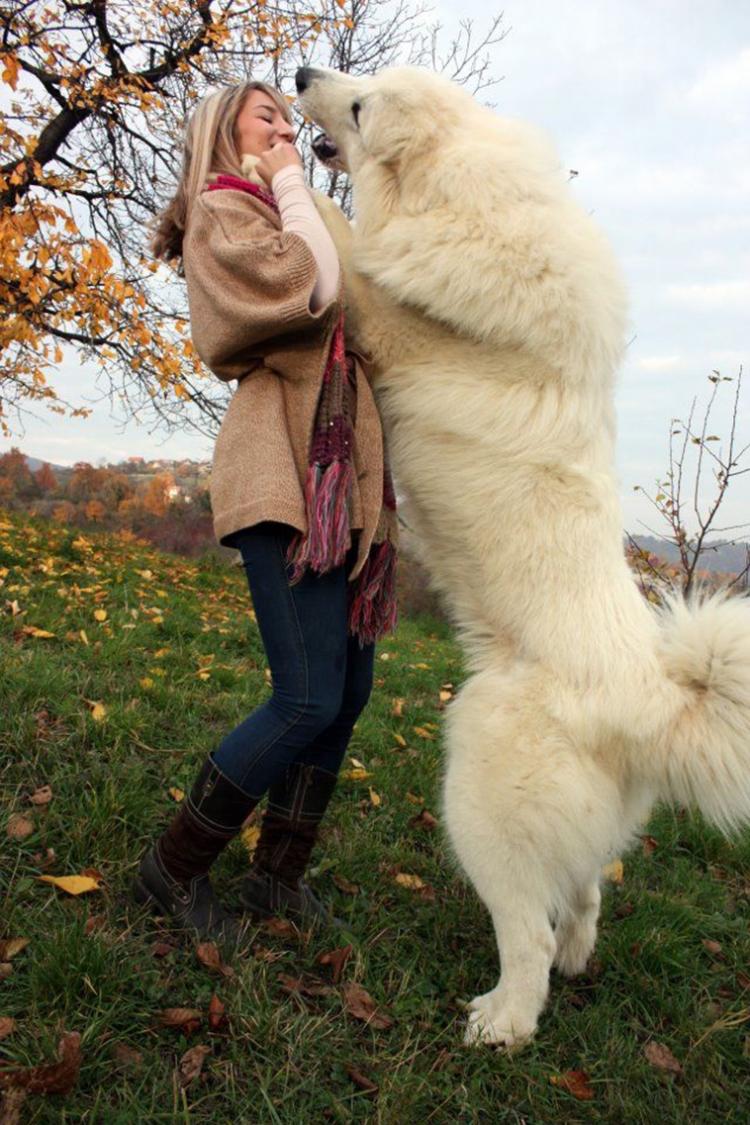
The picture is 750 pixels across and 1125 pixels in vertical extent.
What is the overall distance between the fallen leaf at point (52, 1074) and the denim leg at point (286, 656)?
0.68 meters

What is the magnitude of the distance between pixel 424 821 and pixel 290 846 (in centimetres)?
104

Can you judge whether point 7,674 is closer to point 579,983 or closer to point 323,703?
point 323,703

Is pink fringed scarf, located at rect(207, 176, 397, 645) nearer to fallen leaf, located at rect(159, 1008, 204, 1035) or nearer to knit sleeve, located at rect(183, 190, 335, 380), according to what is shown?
knit sleeve, located at rect(183, 190, 335, 380)

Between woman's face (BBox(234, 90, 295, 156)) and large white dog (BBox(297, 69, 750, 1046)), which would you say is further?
woman's face (BBox(234, 90, 295, 156))

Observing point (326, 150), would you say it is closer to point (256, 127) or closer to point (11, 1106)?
point (256, 127)

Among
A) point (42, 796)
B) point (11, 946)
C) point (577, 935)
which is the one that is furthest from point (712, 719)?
point (42, 796)

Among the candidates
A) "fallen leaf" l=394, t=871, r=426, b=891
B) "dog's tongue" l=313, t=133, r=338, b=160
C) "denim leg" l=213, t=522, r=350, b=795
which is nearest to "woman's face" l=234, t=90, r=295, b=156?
"dog's tongue" l=313, t=133, r=338, b=160

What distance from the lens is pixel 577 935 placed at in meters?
2.42

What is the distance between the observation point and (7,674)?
3359 millimetres

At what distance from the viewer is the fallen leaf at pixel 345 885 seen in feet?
8.83

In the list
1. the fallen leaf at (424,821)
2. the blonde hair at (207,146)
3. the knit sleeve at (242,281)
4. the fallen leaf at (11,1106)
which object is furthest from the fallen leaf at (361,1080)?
the blonde hair at (207,146)

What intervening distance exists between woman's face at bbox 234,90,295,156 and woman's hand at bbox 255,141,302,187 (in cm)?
7

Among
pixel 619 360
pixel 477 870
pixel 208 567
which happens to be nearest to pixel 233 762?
pixel 477 870

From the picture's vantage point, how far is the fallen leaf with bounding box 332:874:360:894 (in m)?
2.69
